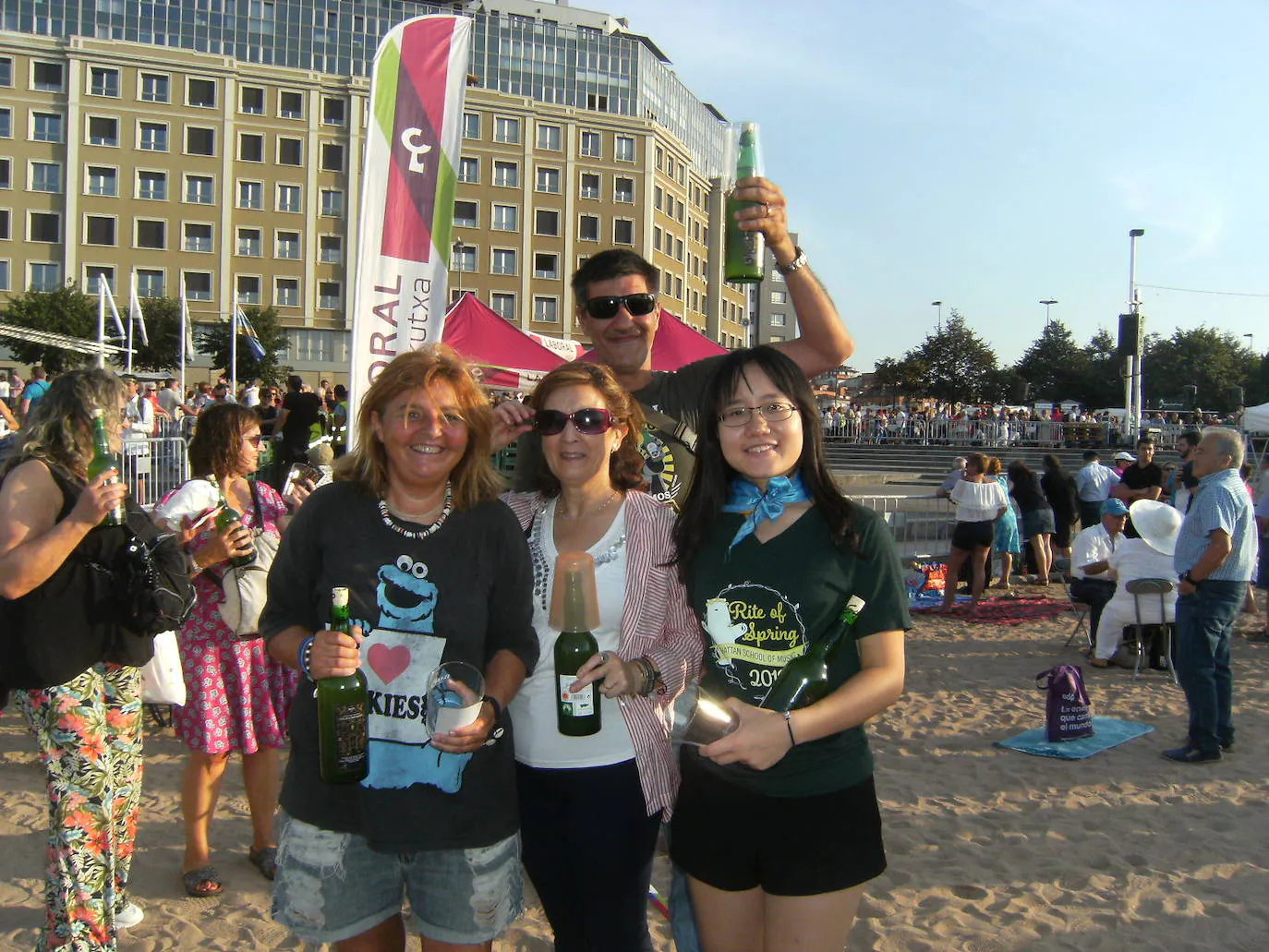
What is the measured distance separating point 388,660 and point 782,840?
1.01 metres

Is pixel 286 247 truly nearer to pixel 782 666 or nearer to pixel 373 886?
pixel 373 886

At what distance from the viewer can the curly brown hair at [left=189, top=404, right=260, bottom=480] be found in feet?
13.0

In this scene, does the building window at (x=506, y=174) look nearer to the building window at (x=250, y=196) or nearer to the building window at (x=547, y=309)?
the building window at (x=547, y=309)

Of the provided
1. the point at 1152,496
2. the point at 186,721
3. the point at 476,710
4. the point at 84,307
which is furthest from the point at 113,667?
the point at 84,307

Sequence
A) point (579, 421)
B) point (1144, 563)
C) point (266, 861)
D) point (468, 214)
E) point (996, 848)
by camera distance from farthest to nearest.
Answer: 1. point (468, 214)
2. point (1144, 563)
3. point (996, 848)
4. point (266, 861)
5. point (579, 421)

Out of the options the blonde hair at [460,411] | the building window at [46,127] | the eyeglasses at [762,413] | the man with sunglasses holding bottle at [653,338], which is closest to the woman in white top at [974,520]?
the man with sunglasses holding bottle at [653,338]

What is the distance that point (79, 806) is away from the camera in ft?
9.95

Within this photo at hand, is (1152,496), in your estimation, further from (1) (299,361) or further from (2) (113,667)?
(1) (299,361)

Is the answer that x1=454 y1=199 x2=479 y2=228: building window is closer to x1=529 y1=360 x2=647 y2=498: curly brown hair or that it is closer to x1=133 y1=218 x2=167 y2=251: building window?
x1=133 y1=218 x2=167 y2=251: building window

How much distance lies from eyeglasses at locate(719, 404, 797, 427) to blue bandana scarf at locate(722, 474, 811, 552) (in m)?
0.15

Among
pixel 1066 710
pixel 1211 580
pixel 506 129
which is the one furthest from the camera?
pixel 506 129

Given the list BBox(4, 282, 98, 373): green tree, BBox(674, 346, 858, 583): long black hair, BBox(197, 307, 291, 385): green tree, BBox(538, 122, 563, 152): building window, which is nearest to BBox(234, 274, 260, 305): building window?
BBox(197, 307, 291, 385): green tree

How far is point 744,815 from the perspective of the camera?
2164 mm

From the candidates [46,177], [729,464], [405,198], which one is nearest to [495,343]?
[405,198]
